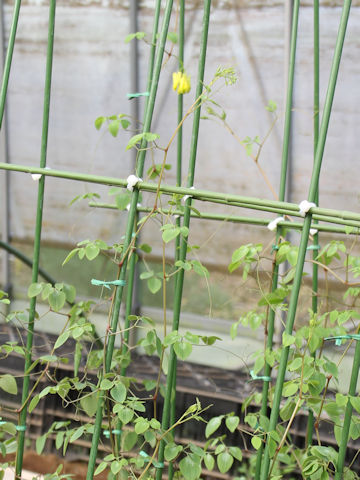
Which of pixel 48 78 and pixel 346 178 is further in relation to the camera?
pixel 346 178

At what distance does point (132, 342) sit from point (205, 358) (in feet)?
1.63

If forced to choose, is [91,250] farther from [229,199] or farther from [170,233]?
[229,199]


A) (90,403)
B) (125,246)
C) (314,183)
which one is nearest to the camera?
(314,183)

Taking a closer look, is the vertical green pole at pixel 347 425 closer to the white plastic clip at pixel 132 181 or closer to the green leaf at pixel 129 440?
the green leaf at pixel 129 440

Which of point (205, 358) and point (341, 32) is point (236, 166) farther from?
point (341, 32)

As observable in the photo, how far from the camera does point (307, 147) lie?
3742 millimetres

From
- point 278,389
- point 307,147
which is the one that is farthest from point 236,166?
point 278,389

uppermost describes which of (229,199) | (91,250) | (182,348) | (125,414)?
(229,199)

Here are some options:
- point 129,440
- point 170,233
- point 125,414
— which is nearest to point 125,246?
point 170,233

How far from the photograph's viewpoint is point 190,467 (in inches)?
57.8

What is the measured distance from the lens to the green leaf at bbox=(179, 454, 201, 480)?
1.46m

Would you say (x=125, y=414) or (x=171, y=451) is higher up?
(x=125, y=414)

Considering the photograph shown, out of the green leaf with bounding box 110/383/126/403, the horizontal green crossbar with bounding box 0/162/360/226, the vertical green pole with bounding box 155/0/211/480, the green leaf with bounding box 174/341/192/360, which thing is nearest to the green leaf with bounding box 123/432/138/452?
the vertical green pole with bounding box 155/0/211/480

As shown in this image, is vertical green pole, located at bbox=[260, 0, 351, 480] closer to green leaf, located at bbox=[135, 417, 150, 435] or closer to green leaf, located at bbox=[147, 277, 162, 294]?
green leaf, located at bbox=[135, 417, 150, 435]
